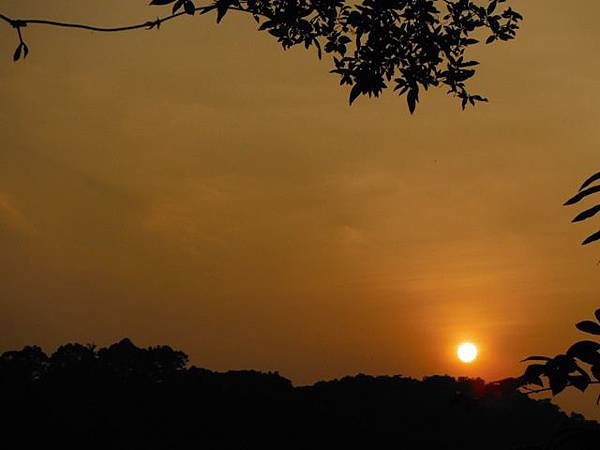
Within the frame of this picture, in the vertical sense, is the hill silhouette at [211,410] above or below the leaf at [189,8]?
above

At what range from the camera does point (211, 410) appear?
5388cm

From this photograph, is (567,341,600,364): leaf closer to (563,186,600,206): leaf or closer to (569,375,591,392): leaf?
(569,375,591,392): leaf

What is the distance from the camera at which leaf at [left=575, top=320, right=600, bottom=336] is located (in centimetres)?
475

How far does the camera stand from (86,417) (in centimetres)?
5069

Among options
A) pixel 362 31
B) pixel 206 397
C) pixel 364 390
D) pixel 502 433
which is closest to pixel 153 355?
pixel 206 397

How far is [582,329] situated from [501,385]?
0.59 metres

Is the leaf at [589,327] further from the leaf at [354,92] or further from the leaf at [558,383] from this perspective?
the leaf at [354,92]

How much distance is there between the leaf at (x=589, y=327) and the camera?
15.6 feet

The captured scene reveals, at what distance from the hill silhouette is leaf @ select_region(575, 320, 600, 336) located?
47385 mm

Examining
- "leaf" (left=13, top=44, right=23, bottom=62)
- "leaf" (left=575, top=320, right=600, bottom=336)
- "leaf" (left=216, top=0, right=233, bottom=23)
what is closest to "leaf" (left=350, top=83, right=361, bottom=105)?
"leaf" (left=216, top=0, right=233, bottom=23)

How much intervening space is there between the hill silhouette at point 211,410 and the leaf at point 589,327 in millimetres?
47385

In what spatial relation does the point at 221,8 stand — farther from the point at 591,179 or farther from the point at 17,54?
the point at 591,179

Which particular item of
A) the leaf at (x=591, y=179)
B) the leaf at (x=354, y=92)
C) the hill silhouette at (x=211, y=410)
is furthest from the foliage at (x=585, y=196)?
the hill silhouette at (x=211, y=410)

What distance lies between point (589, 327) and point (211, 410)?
50.9 meters
